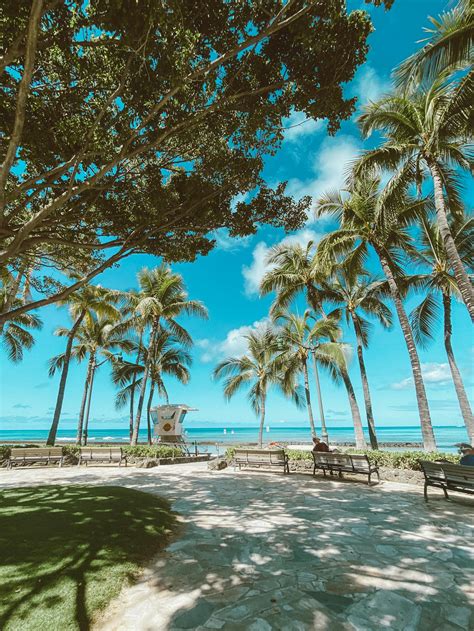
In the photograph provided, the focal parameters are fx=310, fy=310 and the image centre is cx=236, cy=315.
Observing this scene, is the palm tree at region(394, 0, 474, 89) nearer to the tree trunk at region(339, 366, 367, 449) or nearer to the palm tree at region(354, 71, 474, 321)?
the palm tree at region(354, 71, 474, 321)

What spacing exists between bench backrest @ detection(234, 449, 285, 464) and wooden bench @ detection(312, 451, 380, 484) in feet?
4.81

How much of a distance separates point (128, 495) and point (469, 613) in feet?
21.4

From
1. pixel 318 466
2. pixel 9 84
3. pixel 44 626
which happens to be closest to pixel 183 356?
pixel 318 466

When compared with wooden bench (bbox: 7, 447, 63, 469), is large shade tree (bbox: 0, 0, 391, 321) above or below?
above

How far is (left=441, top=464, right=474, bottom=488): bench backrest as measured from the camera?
21.3 feet

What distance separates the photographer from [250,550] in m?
4.59

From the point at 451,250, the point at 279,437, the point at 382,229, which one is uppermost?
the point at 382,229

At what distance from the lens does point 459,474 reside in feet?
22.0

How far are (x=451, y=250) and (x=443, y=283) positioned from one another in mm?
5748

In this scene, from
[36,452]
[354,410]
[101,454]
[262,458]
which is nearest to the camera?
[262,458]

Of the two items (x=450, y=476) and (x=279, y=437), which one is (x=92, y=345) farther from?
(x=279, y=437)

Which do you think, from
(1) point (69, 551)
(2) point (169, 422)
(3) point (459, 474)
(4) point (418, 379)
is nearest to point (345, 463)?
(3) point (459, 474)

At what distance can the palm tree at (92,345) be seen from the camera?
24.1 meters

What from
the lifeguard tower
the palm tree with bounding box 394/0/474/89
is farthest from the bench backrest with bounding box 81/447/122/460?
the palm tree with bounding box 394/0/474/89
